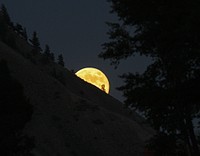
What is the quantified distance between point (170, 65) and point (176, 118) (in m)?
2.01

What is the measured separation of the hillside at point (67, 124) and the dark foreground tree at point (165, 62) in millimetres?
48074

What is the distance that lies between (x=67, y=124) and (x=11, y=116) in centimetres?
5071

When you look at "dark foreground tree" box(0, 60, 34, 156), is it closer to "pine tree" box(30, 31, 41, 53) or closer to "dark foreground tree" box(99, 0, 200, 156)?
"dark foreground tree" box(99, 0, 200, 156)

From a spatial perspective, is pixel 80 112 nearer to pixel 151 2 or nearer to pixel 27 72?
pixel 27 72

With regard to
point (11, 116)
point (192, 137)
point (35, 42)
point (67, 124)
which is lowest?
point (192, 137)

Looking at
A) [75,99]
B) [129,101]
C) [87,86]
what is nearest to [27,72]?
[75,99]

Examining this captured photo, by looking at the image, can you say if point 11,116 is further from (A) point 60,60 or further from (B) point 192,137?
(A) point 60,60

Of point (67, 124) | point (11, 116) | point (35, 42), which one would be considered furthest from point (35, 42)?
point (11, 116)

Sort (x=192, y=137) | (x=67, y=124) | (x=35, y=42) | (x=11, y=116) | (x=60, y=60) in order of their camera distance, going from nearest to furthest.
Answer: (x=192, y=137), (x=11, y=116), (x=67, y=124), (x=35, y=42), (x=60, y=60)

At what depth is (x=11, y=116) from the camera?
1270 inches

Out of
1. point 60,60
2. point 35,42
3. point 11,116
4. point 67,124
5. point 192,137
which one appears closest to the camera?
point 192,137

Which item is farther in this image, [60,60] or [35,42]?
[60,60]

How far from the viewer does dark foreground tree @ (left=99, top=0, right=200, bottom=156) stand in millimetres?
13398

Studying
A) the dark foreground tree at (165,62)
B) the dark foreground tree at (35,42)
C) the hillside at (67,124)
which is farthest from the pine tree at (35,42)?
the dark foreground tree at (165,62)
